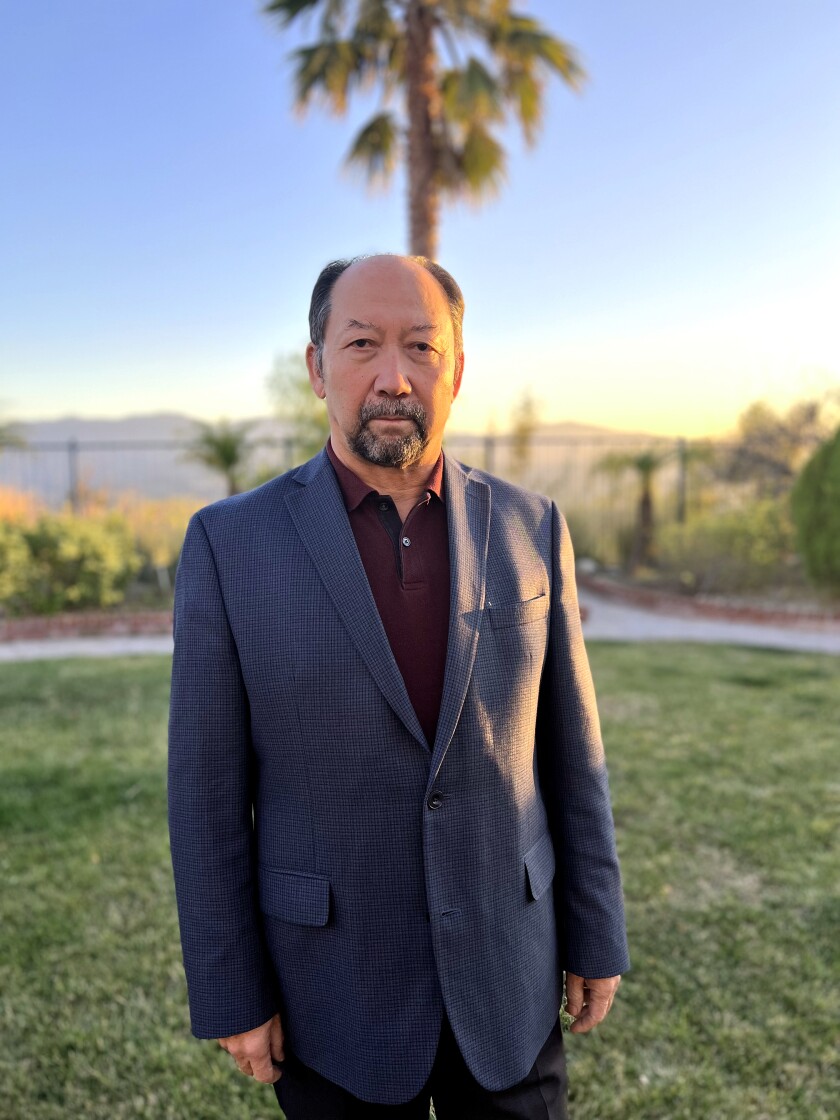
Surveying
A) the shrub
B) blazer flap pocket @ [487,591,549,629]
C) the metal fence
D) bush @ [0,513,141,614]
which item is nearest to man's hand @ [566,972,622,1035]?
blazer flap pocket @ [487,591,549,629]

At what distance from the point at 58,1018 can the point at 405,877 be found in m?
1.92

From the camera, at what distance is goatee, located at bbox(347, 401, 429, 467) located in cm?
145

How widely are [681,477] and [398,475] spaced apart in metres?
14.7

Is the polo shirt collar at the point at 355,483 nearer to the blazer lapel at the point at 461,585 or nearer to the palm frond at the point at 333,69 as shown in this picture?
the blazer lapel at the point at 461,585

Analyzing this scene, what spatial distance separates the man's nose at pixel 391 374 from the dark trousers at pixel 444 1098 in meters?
1.11

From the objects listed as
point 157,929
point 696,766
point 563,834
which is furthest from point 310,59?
point 563,834

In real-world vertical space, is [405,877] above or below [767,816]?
above

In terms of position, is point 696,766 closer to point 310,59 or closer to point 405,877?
point 405,877

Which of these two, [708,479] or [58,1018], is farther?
[708,479]

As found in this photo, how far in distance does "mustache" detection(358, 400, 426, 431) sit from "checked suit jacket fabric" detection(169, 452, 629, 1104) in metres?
0.16

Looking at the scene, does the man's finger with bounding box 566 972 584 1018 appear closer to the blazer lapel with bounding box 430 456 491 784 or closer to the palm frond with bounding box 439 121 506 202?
the blazer lapel with bounding box 430 456 491 784

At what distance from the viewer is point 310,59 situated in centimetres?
1016

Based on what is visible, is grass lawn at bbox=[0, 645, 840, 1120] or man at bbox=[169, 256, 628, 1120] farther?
grass lawn at bbox=[0, 645, 840, 1120]

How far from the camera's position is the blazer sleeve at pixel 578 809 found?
163 cm
